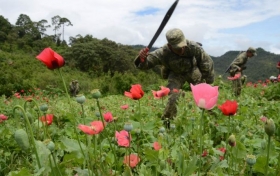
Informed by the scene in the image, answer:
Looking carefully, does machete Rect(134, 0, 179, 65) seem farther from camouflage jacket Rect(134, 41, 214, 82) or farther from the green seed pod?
the green seed pod

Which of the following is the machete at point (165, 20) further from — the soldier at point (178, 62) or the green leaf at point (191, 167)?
the green leaf at point (191, 167)

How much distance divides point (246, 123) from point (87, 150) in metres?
2.42

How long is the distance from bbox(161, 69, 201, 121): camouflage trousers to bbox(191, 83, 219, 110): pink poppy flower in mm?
2874

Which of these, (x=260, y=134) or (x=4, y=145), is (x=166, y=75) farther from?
(x=4, y=145)

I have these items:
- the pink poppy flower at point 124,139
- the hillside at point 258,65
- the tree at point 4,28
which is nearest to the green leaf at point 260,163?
the pink poppy flower at point 124,139

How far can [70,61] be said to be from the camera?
3516 cm

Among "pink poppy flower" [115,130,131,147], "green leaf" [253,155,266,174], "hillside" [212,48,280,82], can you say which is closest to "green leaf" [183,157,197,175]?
"pink poppy flower" [115,130,131,147]

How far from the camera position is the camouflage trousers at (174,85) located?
13.5 ft

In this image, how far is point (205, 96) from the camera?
3.50 feet

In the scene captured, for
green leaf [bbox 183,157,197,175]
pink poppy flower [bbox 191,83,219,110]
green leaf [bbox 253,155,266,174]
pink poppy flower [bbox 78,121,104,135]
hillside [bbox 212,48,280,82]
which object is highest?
pink poppy flower [bbox 191,83,219,110]

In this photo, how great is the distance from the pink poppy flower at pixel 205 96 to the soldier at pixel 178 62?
9.43 feet

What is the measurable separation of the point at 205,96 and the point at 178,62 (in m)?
3.20

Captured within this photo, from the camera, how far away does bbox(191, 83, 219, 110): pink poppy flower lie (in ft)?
3.44

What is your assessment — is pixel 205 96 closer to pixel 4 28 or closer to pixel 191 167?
pixel 191 167
